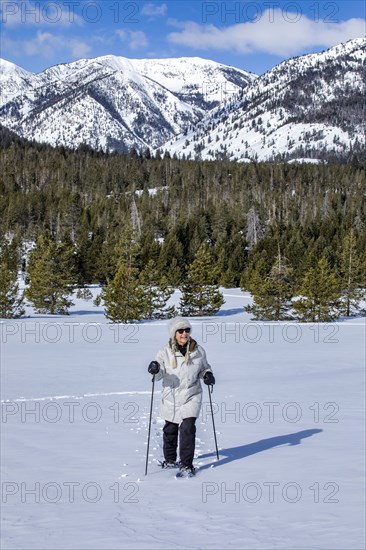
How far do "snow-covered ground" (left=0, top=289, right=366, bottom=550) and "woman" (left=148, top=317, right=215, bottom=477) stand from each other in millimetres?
451

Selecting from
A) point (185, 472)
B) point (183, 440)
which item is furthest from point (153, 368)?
point (185, 472)

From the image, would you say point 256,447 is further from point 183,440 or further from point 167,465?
point 183,440

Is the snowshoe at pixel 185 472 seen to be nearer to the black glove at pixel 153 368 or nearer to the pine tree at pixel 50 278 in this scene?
the black glove at pixel 153 368

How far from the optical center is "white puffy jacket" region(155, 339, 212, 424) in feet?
21.7

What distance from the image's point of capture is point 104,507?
5449 mm

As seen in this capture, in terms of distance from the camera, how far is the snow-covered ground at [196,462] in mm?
4848

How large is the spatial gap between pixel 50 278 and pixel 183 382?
94.3ft

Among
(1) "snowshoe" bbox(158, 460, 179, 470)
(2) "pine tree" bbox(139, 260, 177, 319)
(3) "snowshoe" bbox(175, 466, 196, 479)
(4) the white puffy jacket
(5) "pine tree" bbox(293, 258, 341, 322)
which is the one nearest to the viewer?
(3) "snowshoe" bbox(175, 466, 196, 479)

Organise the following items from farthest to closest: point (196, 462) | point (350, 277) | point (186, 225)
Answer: point (186, 225)
point (350, 277)
point (196, 462)

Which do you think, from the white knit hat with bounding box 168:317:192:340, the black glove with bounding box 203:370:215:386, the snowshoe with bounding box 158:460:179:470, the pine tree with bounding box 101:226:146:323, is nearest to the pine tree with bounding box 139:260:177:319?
the pine tree with bounding box 101:226:146:323

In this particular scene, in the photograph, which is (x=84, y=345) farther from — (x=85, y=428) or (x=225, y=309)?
(x=225, y=309)

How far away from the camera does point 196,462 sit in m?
7.14

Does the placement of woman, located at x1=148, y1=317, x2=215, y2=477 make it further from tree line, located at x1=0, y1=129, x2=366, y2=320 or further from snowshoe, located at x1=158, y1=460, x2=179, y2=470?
tree line, located at x1=0, y1=129, x2=366, y2=320

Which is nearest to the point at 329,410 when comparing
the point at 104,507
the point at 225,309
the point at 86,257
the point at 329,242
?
the point at 104,507
